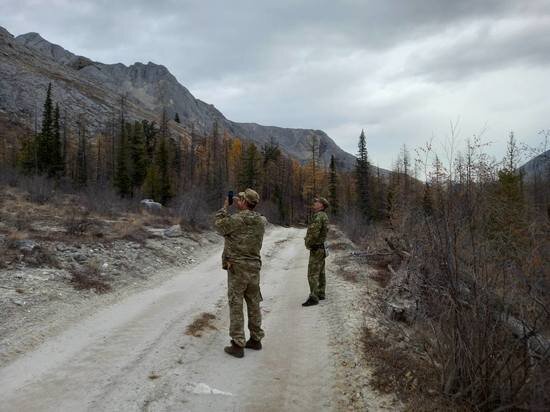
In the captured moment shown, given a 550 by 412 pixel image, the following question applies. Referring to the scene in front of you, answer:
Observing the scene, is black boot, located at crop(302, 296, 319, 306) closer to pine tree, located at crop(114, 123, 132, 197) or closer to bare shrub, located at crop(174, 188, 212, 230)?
bare shrub, located at crop(174, 188, 212, 230)

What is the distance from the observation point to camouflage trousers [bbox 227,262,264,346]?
19.1ft

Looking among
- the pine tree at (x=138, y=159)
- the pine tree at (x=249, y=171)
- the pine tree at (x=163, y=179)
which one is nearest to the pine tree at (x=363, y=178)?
the pine tree at (x=249, y=171)

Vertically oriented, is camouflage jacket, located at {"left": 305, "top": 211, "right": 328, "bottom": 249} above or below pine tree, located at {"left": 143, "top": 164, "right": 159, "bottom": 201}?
below

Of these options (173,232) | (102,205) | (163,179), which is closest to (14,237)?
(173,232)

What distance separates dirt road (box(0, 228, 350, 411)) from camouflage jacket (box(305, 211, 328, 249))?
1404 millimetres

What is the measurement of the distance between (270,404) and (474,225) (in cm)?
269

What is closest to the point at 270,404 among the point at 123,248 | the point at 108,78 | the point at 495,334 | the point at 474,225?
the point at 495,334

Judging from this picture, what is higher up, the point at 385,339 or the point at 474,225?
the point at 474,225

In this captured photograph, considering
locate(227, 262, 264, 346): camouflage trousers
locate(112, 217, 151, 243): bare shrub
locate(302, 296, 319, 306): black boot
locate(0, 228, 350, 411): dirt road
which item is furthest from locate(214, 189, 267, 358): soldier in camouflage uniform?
locate(112, 217, 151, 243): bare shrub

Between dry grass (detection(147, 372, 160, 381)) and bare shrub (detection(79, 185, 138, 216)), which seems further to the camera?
bare shrub (detection(79, 185, 138, 216))

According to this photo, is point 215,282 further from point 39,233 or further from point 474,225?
point 474,225

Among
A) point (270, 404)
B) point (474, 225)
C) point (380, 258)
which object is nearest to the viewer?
point (474, 225)

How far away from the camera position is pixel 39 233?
508 inches

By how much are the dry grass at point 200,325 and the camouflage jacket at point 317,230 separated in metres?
2.51
